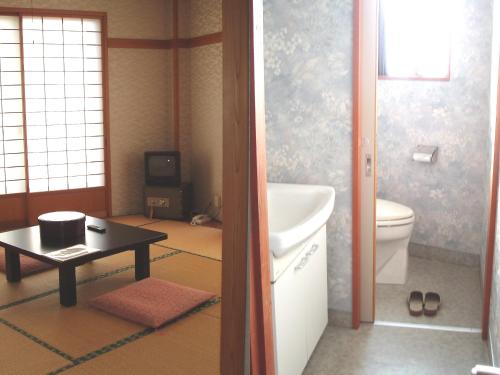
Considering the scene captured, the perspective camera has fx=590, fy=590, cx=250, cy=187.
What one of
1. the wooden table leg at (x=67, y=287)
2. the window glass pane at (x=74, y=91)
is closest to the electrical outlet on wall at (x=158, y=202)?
the window glass pane at (x=74, y=91)

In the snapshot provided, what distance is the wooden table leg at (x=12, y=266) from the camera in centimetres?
369

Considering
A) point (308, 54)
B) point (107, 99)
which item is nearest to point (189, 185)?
point (107, 99)

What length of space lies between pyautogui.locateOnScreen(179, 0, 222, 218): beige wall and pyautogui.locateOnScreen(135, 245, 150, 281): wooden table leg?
6.18ft

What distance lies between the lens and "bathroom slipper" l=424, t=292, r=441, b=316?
3156mm

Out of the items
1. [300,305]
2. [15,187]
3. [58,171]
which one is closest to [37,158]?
[58,171]

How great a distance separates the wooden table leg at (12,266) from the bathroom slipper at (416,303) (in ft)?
7.84

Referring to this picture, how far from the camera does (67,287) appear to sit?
3295mm

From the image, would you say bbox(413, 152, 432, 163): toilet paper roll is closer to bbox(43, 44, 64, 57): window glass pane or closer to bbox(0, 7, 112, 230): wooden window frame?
bbox(0, 7, 112, 230): wooden window frame

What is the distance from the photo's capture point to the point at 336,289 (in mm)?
3020

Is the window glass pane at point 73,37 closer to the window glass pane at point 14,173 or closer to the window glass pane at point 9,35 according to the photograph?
the window glass pane at point 9,35

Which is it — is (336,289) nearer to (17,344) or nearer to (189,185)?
(17,344)

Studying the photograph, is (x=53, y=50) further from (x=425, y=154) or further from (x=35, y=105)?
(x=425, y=154)

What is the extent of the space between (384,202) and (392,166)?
0.46 meters

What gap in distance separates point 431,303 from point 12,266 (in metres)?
2.53
